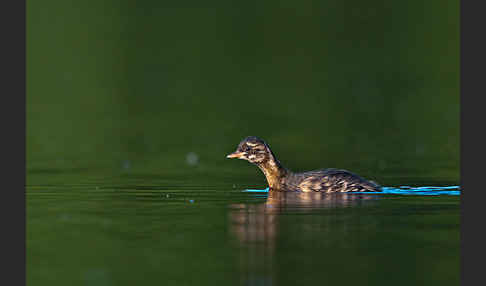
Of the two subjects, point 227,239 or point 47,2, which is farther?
point 47,2

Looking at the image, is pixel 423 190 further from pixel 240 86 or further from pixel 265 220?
pixel 240 86

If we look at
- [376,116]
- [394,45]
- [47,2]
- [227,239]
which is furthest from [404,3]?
[227,239]

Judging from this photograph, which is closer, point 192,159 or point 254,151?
point 254,151

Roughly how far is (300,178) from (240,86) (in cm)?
2813

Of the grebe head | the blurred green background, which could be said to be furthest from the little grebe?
the blurred green background

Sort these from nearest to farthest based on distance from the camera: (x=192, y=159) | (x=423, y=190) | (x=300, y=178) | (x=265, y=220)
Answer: (x=265, y=220)
(x=423, y=190)
(x=300, y=178)
(x=192, y=159)

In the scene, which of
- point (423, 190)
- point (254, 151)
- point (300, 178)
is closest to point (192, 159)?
point (254, 151)

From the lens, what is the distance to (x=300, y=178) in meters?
21.2

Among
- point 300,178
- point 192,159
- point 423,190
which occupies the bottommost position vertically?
point 423,190

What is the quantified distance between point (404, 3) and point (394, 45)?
16334 mm

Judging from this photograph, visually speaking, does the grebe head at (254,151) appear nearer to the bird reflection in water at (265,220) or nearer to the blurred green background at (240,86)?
the bird reflection in water at (265,220)

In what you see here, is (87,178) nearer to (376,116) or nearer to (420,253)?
(420,253)

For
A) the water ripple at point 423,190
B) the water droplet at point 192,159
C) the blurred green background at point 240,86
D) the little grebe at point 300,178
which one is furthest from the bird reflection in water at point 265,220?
the water droplet at point 192,159

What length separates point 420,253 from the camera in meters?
14.0
